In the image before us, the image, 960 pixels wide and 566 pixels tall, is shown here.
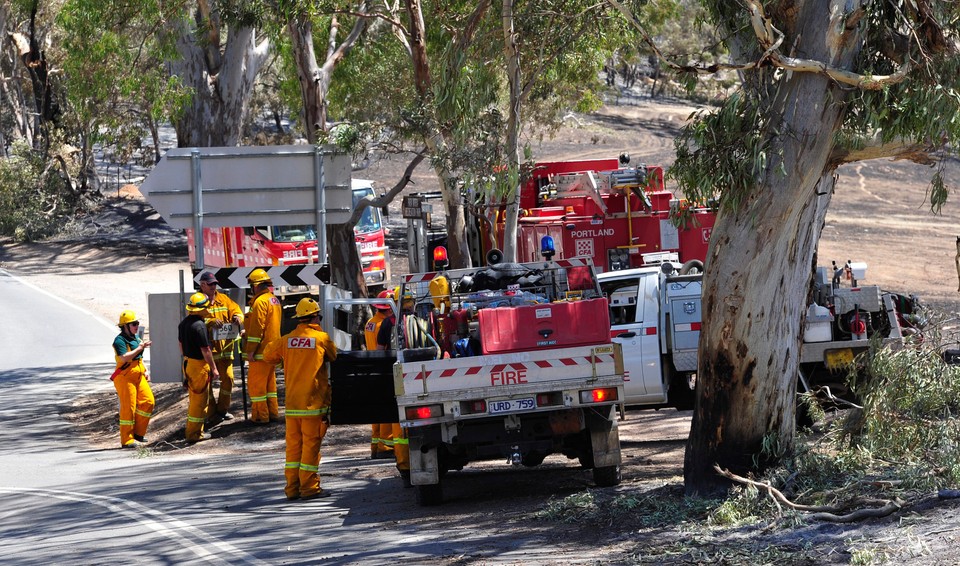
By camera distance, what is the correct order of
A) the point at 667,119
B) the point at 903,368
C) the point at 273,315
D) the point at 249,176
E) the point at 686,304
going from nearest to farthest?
the point at 903,368 < the point at 686,304 < the point at 273,315 < the point at 249,176 < the point at 667,119

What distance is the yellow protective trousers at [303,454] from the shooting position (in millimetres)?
10484

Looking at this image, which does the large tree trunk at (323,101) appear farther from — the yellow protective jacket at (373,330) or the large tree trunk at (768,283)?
the large tree trunk at (768,283)

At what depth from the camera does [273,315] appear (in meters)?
13.9

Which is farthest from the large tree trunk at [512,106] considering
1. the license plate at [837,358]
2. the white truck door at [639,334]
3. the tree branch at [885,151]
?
the tree branch at [885,151]

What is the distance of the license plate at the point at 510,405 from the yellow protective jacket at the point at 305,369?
172cm

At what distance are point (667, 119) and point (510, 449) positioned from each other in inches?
2073

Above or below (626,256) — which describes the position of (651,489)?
below

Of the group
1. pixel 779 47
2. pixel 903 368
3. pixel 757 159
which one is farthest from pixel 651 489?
pixel 779 47

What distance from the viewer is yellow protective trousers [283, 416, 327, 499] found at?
10.5 meters

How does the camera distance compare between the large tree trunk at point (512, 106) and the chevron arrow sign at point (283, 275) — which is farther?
the large tree trunk at point (512, 106)

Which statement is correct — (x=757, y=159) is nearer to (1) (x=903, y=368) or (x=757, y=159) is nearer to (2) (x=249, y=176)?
(1) (x=903, y=368)

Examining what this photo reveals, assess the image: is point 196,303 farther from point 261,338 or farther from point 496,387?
point 496,387

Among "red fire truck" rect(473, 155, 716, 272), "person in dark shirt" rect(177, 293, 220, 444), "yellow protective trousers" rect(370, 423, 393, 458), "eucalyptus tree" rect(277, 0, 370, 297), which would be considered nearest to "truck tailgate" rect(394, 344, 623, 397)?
"yellow protective trousers" rect(370, 423, 393, 458)

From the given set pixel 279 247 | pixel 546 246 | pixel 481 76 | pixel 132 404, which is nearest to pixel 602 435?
pixel 132 404
